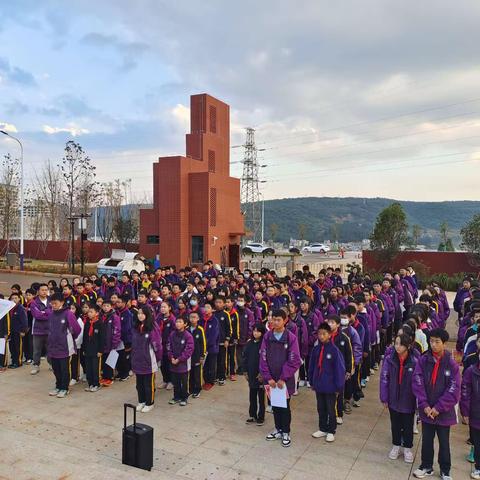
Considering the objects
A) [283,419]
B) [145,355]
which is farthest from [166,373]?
[283,419]

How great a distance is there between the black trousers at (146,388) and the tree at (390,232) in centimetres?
2070

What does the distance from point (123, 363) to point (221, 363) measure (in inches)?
73.4

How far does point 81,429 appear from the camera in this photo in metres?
6.54

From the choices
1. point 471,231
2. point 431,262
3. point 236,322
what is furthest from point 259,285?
point 431,262

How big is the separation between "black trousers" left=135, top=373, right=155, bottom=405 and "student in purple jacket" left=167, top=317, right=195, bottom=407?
0.40 metres

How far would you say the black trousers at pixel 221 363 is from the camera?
8.75 metres

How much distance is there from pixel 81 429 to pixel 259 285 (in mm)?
5837

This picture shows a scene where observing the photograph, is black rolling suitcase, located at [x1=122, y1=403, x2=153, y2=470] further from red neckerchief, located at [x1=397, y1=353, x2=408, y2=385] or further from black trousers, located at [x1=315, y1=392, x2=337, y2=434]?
red neckerchief, located at [x1=397, y1=353, x2=408, y2=385]

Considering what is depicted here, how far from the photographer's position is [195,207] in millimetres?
26797

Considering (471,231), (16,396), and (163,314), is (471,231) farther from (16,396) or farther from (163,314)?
(16,396)

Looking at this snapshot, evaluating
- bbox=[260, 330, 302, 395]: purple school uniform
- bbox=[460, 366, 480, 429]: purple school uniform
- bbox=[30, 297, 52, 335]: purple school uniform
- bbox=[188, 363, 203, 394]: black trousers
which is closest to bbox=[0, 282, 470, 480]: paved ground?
bbox=[188, 363, 203, 394]: black trousers

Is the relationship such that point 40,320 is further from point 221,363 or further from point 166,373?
point 221,363

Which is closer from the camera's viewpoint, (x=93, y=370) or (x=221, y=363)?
(x=93, y=370)

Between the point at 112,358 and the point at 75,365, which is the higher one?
the point at 112,358
